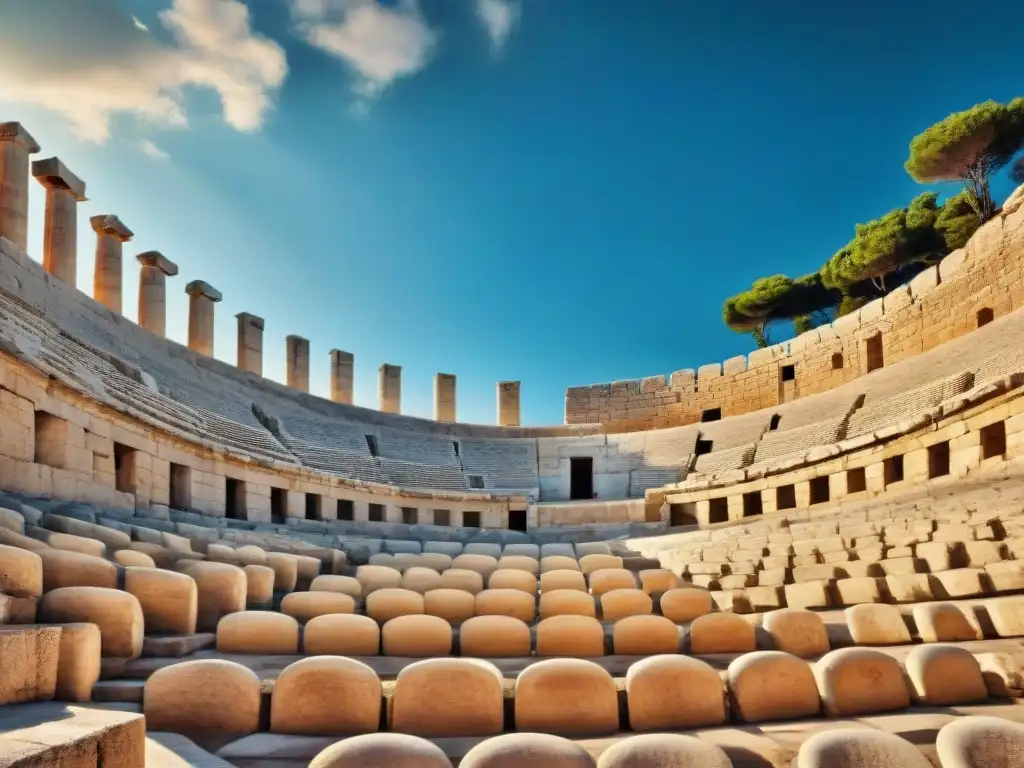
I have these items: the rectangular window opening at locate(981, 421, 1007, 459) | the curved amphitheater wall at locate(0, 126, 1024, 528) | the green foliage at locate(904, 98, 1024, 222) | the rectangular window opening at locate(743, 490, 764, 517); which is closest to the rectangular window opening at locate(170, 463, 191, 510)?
the curved amphitheater wall at locate(0, 126, 1024, 528)

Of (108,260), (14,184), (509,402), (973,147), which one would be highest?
(973,147)

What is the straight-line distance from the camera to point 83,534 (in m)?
8.34

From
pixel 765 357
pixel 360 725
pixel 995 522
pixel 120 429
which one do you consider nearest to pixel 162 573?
pixel 360 725

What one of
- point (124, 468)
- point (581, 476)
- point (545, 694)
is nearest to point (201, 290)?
point (124, 468)

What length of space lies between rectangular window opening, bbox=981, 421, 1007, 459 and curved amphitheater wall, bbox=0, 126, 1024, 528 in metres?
0.13

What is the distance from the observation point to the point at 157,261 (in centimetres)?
2259

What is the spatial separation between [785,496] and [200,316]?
17.9 m

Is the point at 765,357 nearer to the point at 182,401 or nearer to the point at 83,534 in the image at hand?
the point at 182,401

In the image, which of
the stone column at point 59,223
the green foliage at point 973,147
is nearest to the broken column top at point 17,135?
the stone column at point 59,223

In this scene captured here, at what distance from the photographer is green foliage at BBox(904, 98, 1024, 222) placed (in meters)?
30.6

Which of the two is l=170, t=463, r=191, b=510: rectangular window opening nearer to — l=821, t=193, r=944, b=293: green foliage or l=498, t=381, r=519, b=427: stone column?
l=498, t=381, r=519, b=427: stone column

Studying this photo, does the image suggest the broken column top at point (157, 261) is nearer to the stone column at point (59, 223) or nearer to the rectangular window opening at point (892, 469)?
the stone column at point (59, 223)

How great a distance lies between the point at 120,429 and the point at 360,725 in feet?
34.0

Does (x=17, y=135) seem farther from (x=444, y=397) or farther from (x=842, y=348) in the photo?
(x=842, y=348)
